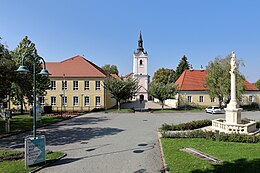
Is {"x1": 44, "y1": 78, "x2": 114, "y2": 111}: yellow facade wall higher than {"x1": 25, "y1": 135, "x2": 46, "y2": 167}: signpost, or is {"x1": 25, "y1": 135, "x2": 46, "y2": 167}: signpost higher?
{"x1": 44, "y1": 78, "x2": 114, "y2": 111}: yellow facade wall

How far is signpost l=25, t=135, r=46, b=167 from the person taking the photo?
840 cm

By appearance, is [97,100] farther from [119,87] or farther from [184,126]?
[184,126]

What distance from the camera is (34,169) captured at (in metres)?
8.13

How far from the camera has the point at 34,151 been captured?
8.62 m

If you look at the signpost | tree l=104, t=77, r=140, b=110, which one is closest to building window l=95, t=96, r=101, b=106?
tree l=104, t=77, r=140, b=110

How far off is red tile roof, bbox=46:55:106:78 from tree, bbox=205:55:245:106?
21.1m

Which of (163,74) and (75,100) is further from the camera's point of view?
(163,74)

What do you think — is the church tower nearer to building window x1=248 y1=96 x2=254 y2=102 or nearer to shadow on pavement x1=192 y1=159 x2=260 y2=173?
building window x1=248 y1=96 x2=254 y2=102

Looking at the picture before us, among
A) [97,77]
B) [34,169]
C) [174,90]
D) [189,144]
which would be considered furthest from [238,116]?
[97,77]

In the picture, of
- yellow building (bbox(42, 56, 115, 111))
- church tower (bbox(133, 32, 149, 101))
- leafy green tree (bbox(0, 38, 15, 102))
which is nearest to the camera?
leafy green tree (bbox(0, 38, 15, 102))

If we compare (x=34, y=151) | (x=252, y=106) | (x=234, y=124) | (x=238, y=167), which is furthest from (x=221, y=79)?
(x=34, y=151)

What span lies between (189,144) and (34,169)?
26.0 ft

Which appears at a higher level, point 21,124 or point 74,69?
point 74,69

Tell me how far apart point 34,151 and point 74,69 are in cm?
3810
